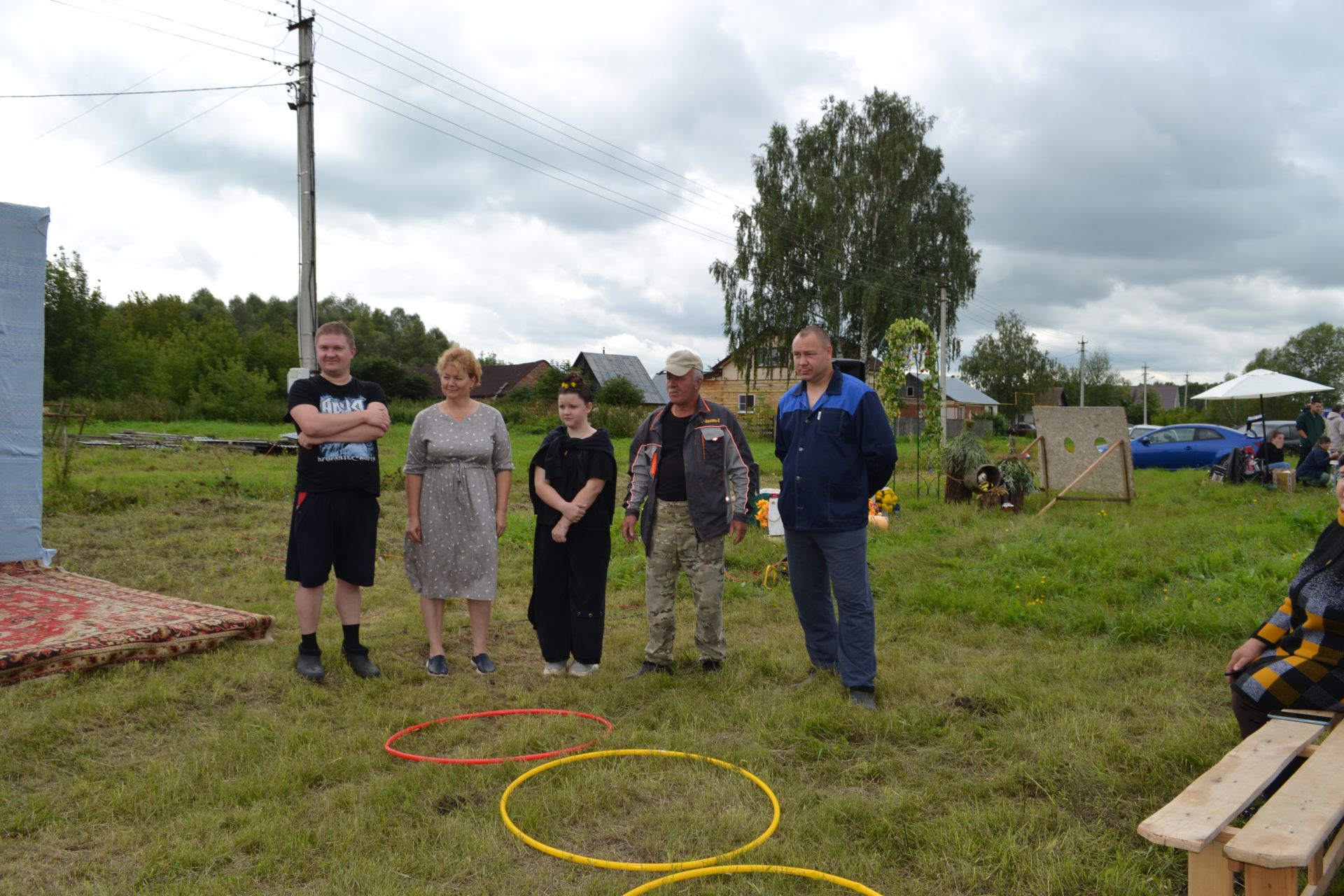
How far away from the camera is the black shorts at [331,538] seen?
4418mm

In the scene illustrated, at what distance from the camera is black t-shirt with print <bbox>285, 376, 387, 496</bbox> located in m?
4.45

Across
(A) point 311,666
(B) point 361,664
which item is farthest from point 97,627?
(B) point 361,664

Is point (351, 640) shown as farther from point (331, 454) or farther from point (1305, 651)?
point (1305, 651)

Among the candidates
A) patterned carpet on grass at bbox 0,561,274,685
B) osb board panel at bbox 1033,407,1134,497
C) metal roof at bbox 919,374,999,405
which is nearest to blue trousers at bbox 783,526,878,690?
patterned carpet on grass at bbox 0,561,274,685

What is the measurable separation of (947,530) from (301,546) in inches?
266

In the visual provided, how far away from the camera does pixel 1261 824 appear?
2.07m

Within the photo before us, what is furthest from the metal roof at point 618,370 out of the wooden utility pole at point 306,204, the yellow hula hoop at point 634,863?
the yellow hula hoop at point 634,863

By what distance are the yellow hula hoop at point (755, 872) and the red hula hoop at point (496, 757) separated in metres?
1.08

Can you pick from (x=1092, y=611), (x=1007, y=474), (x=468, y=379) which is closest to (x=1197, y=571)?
(x=1092, y=611)

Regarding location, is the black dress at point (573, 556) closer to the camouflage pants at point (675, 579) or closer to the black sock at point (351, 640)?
the camouflage pants at point (675, 579)

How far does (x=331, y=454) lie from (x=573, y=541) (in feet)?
4.31

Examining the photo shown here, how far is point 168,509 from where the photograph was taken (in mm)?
10250

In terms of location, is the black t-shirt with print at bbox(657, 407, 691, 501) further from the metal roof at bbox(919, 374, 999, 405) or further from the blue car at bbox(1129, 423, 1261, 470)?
the metal roof at bbox(919, 374, 999, 405)

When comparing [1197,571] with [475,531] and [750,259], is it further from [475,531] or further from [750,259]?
[750,259]
